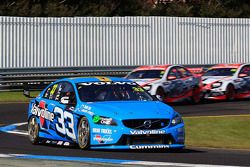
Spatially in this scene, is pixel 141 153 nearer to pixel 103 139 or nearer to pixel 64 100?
pixel 103 139

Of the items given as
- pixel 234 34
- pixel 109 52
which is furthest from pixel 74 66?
pixel 234 34

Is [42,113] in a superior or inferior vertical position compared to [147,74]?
superior

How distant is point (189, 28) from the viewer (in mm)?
36688

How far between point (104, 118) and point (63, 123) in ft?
4.24

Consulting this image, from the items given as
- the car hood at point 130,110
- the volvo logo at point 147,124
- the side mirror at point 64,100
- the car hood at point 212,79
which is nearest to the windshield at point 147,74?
the car hood at point 212,79

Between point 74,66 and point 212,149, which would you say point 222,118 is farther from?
point 74,66

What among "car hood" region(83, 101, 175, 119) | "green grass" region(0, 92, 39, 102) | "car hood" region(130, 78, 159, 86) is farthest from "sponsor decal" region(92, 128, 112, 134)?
"green grass" region(0, 92, 39, 102)

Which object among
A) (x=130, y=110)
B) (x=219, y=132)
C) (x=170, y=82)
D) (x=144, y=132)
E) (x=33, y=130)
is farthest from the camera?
(x=170, y=82)

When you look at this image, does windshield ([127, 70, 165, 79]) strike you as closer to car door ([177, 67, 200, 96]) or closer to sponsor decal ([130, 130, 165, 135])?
car door ([177, 67, 200, 96])

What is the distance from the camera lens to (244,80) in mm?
29797

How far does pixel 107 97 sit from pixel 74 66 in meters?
18.6

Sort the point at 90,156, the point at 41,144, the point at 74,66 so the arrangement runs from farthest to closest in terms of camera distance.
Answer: the point at 74,66 < the point at 41,144 < the point at 90,156

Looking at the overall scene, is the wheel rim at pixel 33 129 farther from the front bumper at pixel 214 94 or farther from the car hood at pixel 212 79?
the car hood at pixel 212 79

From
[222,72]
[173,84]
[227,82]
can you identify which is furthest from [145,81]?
[222,72]
